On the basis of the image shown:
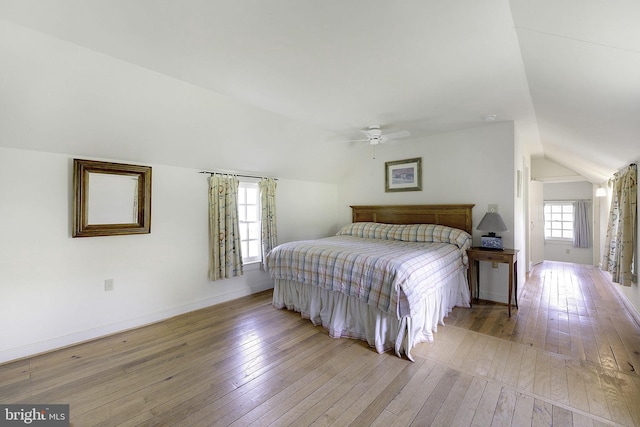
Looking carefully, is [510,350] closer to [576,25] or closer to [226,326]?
[576,25]

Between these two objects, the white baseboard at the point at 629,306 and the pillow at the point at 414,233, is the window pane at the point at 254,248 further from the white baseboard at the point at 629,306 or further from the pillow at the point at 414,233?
the white baseboard at the point at 629,306

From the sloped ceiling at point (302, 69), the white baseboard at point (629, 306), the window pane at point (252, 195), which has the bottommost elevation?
the white baseboard at point (629, 306)

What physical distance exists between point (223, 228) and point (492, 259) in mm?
3625

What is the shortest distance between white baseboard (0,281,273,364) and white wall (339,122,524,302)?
3.40 m

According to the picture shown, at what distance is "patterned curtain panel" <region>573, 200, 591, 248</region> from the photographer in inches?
262

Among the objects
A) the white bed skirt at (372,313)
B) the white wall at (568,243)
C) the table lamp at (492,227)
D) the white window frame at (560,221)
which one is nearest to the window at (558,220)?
the white window frame at (560,221)

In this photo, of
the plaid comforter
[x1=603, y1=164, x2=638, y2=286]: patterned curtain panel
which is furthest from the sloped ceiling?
the plaid comforter

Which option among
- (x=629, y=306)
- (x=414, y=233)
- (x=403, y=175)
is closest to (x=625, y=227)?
(x=629, y=306)

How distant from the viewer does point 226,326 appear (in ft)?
10.7

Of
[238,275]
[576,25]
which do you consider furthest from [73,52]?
[576,25]

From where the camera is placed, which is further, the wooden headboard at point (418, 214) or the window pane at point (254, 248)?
the window pane at point (254, 248)

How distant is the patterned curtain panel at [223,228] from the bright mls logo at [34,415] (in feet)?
6.77

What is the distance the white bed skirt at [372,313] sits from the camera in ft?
8.67

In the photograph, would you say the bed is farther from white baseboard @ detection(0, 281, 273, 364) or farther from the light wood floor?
white baseboard @ detection(0, 281, 273, 364)
